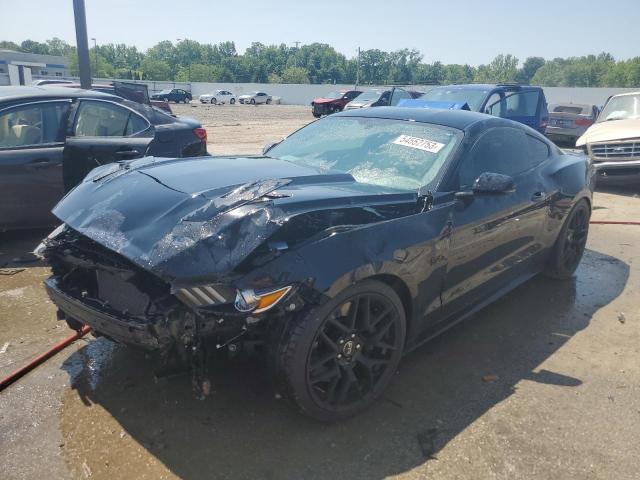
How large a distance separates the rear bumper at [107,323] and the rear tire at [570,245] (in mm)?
3657

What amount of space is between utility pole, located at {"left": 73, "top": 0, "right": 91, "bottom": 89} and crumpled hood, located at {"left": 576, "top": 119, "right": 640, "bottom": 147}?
9075mm

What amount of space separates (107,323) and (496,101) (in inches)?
369

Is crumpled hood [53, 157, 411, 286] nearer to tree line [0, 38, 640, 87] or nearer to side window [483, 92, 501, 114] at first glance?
side window [483, 92, 501, 114]

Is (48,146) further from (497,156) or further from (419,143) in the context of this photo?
(497,156)

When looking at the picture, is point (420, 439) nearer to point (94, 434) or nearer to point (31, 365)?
point (94, 434)

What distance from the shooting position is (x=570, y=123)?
1423 centimetres

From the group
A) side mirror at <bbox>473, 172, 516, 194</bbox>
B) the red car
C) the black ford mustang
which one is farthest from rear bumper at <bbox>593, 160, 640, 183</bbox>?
the red car

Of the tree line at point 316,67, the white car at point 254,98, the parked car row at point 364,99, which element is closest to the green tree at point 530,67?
the tree line at point 316,67

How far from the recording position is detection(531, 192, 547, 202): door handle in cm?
403

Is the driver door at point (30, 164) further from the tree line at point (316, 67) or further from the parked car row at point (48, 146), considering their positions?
the tree line at point (316, 67)

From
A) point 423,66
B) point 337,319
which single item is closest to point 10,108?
point 337,319

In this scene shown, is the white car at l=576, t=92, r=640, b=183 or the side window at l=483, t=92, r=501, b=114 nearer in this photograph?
the white car at l=576, t=92, r=640, b=183

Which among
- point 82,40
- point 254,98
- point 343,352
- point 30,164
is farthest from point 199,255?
point 254,98

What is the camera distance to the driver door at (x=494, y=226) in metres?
3.28
